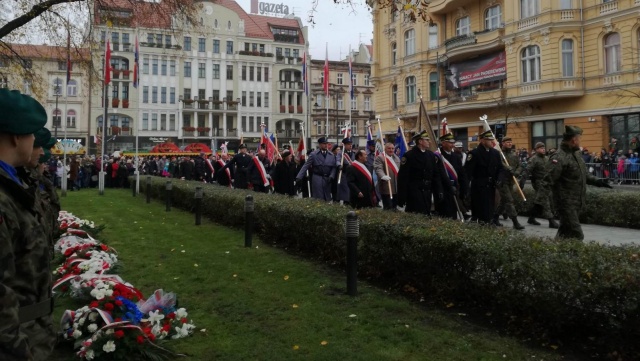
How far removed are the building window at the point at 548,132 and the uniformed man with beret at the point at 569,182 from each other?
27.8m

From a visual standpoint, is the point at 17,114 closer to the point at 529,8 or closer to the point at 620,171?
the point at 620,171

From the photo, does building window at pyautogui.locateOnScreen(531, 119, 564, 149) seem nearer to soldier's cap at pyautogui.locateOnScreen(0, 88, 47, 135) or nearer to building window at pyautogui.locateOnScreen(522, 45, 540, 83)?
building window at pyautogui.locateOnScreen(522, 45, 540, 83)

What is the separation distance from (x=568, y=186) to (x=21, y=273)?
24.0 feet

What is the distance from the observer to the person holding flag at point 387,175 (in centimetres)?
1302

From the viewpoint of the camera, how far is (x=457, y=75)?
41188 mm

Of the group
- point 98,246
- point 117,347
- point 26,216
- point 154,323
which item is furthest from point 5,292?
point 98,246

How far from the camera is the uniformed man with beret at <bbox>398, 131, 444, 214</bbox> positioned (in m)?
9.68

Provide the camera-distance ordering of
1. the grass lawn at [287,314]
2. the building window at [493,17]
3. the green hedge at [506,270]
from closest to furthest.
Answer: the green hedge at [506,270], the grass lawn at [287,314], the building window at [493,17]

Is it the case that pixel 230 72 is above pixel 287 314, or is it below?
above

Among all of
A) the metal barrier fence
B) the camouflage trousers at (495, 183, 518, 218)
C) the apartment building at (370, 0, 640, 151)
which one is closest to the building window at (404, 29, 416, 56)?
the apartment building at (370, 0, 640, 151)

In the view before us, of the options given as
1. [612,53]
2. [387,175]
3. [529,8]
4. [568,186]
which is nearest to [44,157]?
[568,186]

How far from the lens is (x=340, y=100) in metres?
76.9

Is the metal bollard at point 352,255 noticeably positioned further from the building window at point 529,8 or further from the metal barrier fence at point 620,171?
the building window at point 529,8

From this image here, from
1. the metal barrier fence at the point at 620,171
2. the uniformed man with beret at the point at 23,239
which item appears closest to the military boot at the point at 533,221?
the metal barrier fence at the point at 620,171
